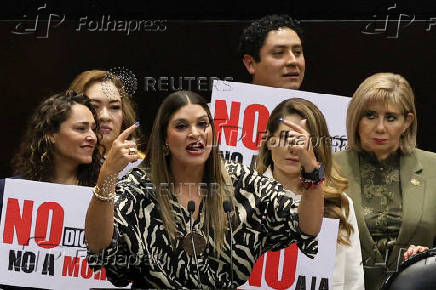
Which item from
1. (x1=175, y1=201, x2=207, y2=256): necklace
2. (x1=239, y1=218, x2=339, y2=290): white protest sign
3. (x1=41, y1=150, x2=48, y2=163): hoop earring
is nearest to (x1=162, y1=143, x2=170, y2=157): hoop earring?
(x1=175, y1=201, x2=207, y2=256): necklace

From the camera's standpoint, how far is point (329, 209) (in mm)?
3729

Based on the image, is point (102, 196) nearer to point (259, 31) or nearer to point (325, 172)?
point (325, 172)

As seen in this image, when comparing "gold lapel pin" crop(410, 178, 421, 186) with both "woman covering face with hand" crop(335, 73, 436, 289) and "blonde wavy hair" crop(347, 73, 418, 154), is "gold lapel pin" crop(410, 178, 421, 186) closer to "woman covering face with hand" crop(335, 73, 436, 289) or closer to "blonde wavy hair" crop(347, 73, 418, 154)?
"woman covering face with hand" crop(335, 73, 436, 289)

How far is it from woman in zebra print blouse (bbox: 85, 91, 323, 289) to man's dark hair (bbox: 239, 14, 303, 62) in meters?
0.97

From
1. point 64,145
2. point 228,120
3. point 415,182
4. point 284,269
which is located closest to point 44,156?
point 64,145

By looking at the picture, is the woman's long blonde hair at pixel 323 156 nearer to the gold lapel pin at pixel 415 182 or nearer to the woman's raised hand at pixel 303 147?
the gold lapel pin at pixel 415 182

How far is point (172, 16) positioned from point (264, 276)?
1.59 meters

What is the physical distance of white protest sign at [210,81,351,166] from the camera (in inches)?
154

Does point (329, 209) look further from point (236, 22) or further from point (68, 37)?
point (68, 37)

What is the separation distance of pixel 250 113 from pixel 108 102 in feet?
2.25

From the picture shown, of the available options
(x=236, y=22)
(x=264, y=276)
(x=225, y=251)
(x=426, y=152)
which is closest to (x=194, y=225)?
(x=225, y=251)

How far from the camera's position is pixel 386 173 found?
3.79 meters

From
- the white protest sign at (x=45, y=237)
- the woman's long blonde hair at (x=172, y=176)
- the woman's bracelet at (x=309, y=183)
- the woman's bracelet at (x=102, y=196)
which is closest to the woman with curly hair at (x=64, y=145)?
the white protest sign at (x=45, y=237)

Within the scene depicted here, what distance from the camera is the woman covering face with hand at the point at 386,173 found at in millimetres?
3641
